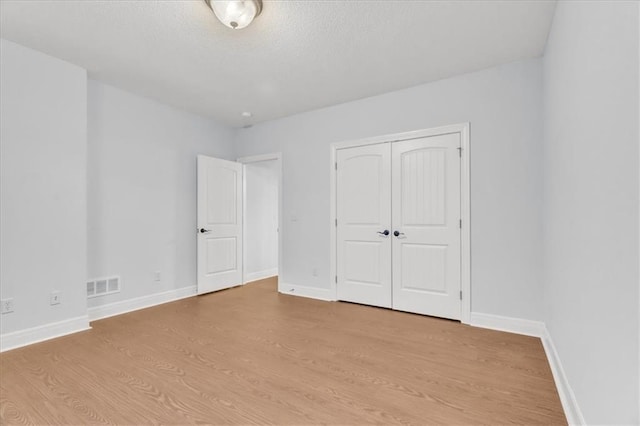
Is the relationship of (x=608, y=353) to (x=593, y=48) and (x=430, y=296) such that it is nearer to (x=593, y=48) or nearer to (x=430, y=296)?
(x=593, y=48)

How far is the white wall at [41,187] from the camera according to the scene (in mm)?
2791

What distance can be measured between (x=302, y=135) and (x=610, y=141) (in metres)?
3.84

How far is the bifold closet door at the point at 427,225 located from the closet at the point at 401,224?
10 millimetres

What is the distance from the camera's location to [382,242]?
4031 millimetres

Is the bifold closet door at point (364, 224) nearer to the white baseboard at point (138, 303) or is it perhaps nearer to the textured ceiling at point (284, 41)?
the textured ceiling at point (284, 41)

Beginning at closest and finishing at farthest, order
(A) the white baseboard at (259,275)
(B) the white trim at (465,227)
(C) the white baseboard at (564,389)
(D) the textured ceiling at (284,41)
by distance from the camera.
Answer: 1. (C) the white baseboard at (564,389)
2. (D) the textured ceiling at (284,41)
3. (B) the white trim at (465,227)
4. (A) the white baseboard at (259,275)

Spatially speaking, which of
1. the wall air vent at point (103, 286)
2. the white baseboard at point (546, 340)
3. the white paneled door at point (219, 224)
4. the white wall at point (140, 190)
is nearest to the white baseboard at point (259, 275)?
the white paneled door at point (219, 224)

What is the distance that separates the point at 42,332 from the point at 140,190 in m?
1.82

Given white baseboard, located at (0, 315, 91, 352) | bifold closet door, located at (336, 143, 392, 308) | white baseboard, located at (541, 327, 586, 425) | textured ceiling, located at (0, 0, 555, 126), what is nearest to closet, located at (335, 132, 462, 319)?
bifold closet door, located at (336, 143, 392, 308)

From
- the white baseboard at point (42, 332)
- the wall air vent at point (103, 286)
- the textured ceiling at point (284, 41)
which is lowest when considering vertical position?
the white baseboard at point (42, 332)

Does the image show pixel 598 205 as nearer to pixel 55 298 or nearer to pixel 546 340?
pixel 546 340

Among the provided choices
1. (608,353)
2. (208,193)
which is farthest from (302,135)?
(608,353)

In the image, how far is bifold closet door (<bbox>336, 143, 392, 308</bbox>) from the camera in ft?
13.1

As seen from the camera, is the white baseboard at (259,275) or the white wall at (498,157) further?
the white baseboard at (259,275)
